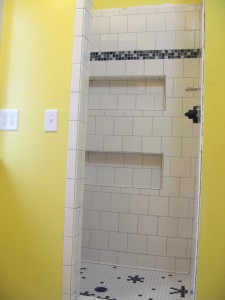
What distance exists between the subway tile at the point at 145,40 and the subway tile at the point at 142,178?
1050mm

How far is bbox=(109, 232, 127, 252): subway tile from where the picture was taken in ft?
8.26

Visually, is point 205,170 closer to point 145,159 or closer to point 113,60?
point 145,159

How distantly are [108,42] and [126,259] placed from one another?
188 centimetres

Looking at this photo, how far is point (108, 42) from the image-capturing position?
2.57 meters

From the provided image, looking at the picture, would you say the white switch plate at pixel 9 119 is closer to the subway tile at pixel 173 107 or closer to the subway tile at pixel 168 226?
the subway tile at pixel 173 107

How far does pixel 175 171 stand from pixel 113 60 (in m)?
1.09

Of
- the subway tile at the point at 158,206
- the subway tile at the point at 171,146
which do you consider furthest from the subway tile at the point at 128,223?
the subway tile at the point at 171,146

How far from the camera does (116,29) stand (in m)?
2.56

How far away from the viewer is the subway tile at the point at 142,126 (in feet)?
8.18

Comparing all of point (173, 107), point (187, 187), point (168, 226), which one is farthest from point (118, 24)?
point (168, 226)

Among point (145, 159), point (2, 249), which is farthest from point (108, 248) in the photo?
point (2, 249)

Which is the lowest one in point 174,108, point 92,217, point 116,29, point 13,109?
point 92,217

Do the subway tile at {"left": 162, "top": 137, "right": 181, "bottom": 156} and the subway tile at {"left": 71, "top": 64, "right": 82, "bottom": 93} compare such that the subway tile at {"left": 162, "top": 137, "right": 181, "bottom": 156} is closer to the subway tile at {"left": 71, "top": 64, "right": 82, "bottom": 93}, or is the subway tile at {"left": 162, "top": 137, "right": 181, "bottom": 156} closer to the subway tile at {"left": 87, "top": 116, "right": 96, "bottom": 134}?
the subway tile at {"left": 87, "top": 116, "right": 96, "bottom": 134}

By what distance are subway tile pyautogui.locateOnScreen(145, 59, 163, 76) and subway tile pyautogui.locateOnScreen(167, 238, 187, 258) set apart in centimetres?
139
